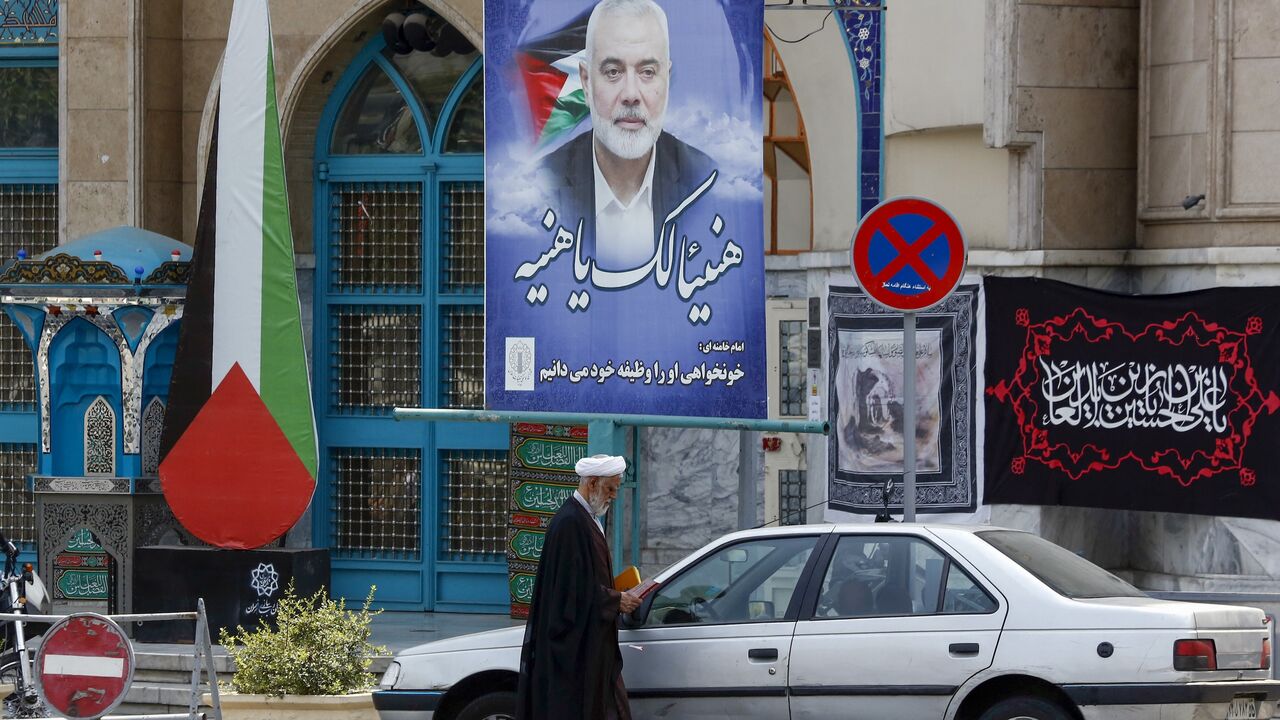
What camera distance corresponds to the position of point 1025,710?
824 cm

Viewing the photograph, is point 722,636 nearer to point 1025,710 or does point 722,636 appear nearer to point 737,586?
point 737,586

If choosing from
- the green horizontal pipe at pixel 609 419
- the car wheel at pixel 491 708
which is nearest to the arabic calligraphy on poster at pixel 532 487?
the green horizontal pipe at pixel 609 419

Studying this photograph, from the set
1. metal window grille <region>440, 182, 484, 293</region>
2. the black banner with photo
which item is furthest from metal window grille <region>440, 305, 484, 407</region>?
the black banner with photo

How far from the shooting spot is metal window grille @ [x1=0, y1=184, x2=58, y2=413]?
16078mm

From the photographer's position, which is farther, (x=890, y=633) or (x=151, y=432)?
(x=151, y=432)

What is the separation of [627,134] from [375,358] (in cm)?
361

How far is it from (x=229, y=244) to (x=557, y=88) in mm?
2458

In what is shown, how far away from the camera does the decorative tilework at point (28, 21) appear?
15938 mm

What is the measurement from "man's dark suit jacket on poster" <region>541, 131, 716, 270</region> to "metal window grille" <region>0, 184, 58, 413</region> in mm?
5121

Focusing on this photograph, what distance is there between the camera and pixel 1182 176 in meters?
12.6

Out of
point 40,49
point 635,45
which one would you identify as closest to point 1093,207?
point 635,45

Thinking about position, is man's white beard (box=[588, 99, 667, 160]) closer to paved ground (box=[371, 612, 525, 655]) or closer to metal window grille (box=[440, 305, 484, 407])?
metal window grille (box=[440, 305, 484, 407])

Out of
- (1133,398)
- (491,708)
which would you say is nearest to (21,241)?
(491,708)

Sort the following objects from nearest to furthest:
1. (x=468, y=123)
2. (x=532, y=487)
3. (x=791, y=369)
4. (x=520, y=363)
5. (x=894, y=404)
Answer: (x=520, y=363) < (x=894, y=404) < (x=532, y=487) < (x=791, y=369) < (x=468, y=123)
